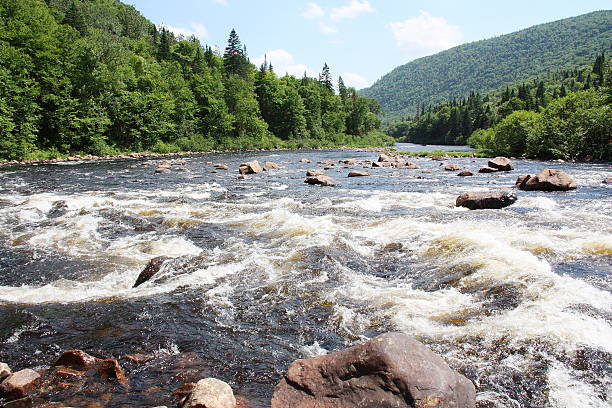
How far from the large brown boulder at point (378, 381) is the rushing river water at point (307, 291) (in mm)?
652

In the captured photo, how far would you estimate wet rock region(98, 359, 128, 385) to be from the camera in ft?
16.5

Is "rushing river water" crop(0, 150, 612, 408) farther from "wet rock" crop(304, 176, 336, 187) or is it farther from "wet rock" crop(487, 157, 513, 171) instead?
"wet rock" crop(487, 157, 513, 171)

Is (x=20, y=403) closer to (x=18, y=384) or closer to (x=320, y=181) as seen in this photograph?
(x=18, y=384)

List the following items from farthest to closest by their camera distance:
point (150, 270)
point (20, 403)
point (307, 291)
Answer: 1. point (150, 270)
2. point (307, 291)
3. point (20, 403)

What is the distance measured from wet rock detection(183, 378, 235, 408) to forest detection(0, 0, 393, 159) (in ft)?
132

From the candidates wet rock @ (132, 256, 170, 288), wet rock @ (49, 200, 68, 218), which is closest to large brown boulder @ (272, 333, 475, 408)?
wet rock @ (132, 256, 170, 288)

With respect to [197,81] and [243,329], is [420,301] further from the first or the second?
[197,81]

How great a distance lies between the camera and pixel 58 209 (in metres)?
16.4

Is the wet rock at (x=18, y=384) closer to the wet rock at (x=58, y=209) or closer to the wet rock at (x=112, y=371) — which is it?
the wet rock at (x=112, y=371)

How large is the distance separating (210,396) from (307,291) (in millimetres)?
4064

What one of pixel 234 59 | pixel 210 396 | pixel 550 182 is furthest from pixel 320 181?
pixel 234 59

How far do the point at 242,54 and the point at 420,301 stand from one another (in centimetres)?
10330

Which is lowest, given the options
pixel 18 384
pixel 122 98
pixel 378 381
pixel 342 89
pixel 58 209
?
pixel 18 384

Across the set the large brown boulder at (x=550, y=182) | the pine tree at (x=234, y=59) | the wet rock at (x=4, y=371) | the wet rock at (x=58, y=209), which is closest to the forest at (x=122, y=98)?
the pine tree at (x=234, y=59)
